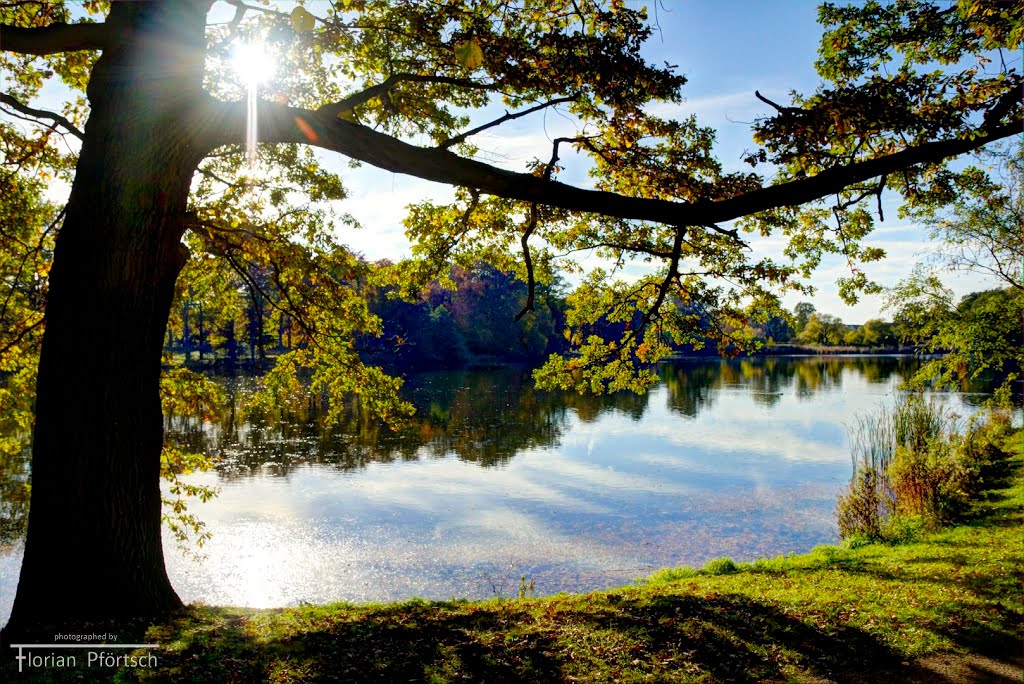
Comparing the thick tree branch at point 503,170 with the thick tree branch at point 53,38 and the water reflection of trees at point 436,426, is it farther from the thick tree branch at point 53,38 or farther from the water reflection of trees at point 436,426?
the water reflection of trees at point 436,426

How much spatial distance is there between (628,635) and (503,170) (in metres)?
3.91

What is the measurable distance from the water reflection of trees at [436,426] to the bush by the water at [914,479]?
993cm

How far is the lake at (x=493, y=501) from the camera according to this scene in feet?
34.7

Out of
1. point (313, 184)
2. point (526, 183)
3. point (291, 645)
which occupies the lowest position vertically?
point (291, 645)

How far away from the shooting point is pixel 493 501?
48.6 ft

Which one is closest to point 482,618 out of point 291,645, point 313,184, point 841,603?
point 291,645

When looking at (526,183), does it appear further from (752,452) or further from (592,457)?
(752,452)

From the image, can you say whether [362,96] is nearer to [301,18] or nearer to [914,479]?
[301,18]

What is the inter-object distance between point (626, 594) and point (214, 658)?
13.8 ft

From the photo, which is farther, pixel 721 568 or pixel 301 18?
pixel 721 568

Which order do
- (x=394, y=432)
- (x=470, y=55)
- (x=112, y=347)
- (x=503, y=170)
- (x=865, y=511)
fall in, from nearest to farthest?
(x=470, y=55), (x=112, y=347), (x=503, y=170), (x=865, y=511), (x=394, y=432)

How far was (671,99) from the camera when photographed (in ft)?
21.5

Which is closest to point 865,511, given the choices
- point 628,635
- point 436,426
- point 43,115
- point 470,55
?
point 628,635

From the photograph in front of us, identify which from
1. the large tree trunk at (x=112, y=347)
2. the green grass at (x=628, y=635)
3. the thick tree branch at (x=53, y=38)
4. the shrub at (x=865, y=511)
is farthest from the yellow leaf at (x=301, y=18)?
the shrub at (x=865, y=511)
